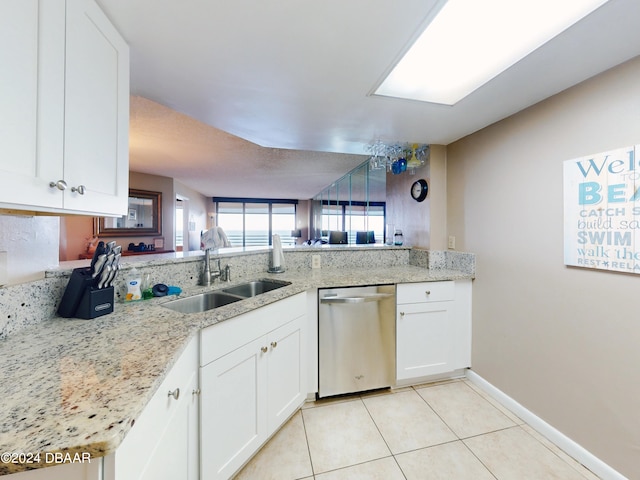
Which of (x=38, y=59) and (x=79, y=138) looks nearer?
(x=38, y=59)

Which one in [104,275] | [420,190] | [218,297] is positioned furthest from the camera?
[420,190]

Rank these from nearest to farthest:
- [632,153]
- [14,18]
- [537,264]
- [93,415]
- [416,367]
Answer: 1. [93,415]
2. [14,18]
3. [632,153]
4. [537,264]
5. [416,367]

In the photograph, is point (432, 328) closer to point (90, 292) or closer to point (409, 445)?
point (409, 445)

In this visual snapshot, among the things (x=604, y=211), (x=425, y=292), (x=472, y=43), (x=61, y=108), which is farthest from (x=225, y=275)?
(x=604, y=211)

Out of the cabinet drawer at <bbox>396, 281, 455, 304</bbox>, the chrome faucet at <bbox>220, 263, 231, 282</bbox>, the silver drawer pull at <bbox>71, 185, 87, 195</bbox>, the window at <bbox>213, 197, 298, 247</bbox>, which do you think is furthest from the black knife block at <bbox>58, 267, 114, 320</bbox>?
the window at <bbox>213, 197, 298, 247</bbox>

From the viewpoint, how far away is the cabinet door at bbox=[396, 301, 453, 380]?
2.04 m

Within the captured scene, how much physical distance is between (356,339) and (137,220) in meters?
4.44

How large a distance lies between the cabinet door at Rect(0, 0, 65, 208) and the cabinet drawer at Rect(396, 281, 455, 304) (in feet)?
6.45

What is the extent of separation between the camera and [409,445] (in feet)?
5.02

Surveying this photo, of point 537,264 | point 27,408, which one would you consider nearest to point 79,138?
point 27,408

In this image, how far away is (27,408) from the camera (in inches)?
21.4

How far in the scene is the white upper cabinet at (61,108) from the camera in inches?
25.6

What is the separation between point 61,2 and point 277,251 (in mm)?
1677

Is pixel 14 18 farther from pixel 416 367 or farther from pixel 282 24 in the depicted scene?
pixel 416 367
